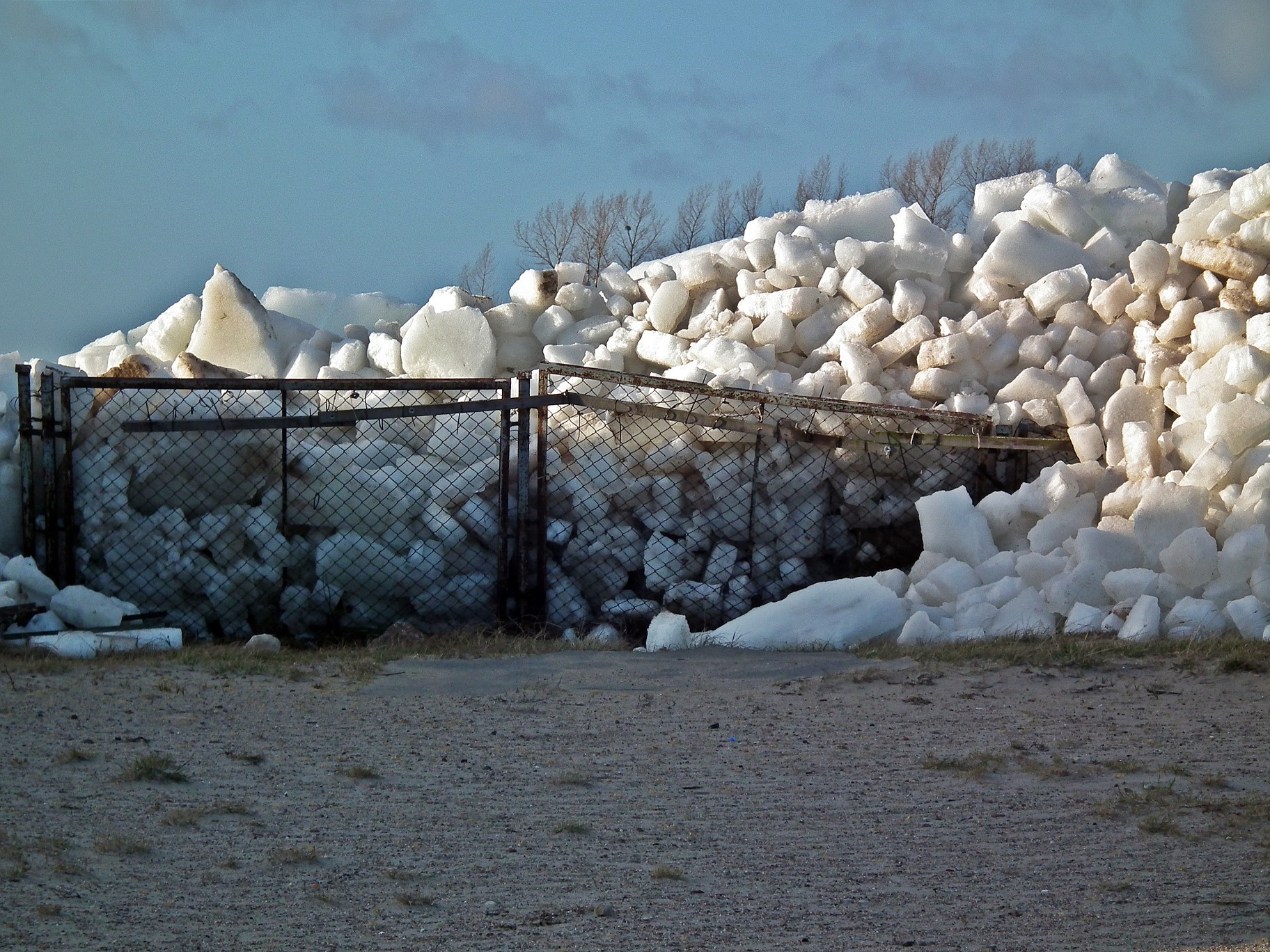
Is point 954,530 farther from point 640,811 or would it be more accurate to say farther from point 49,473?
point 49,473

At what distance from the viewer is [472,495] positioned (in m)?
7.03

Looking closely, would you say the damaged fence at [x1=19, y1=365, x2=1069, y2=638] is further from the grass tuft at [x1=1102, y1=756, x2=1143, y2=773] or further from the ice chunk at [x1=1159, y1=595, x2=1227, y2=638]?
the grass tuft at [x1=1102, y1=756, x2=1143, y2=773]

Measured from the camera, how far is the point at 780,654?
5.39 meters

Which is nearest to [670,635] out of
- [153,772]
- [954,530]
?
[954,530]

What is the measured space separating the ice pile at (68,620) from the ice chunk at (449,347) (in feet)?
8.64

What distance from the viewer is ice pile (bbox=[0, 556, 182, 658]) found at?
215 inches

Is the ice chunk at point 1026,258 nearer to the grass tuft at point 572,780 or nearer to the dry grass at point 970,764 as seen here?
the dry grass at point 970,764

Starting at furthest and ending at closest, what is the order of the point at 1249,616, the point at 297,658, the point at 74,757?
1. the point at 1249,616
2. the point at 297,658
3. the point at 74,757

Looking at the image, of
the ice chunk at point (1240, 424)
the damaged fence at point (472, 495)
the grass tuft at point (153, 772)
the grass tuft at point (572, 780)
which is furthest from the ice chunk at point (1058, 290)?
the grass tuft at point (153, 772)

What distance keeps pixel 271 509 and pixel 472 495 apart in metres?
1.14

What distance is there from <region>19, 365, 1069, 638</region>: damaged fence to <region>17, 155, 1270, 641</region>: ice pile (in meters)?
0.02

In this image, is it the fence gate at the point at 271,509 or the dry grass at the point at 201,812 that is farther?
the fence gate at the point at 271,509

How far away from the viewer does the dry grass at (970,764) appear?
371 centimetres

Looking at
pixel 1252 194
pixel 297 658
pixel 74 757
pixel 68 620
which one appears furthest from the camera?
pixel 1252 194
